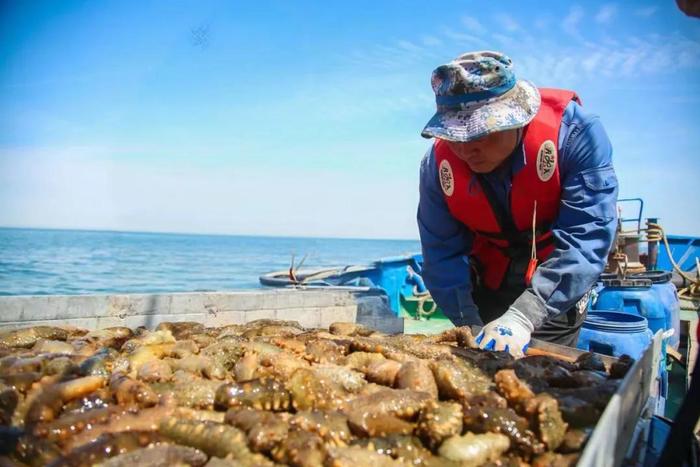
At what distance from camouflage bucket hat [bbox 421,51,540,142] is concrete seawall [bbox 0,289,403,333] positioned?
2.78 meters

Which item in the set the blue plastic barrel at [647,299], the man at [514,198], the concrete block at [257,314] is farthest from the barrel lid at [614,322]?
the concrete block at [257,314]

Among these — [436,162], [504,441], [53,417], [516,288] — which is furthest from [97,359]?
[516,288]

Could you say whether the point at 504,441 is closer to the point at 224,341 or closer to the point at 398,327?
the point at 224,341

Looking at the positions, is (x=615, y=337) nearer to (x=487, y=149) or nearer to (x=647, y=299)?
(x=647, y=299)

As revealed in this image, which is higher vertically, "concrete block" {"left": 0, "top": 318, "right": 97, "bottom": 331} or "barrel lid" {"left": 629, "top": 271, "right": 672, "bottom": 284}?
"barrel lid" {"left": 629, "top": 271, "right": 672, "bottom": 284}

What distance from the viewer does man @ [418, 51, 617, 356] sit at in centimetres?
334

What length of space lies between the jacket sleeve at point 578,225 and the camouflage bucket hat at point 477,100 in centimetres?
48

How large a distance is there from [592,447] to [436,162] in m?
2.94

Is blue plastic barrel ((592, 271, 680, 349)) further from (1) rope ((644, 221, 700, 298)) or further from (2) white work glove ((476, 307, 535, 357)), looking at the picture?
Answer: (2) white work glove ((476, 307, 535, 357))

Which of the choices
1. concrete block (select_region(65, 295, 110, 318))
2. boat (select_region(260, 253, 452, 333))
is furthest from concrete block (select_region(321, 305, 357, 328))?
boat (select_region(260, 253, 452, 333))

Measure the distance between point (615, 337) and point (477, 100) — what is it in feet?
11.5

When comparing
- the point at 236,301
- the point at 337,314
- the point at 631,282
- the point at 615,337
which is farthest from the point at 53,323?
the point at 631,282

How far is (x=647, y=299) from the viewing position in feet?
24.3

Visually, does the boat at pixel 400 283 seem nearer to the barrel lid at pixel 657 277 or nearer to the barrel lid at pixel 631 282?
the barrel lid at pixel 631 282
